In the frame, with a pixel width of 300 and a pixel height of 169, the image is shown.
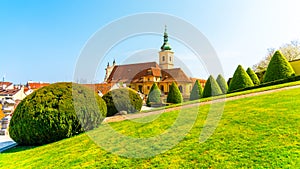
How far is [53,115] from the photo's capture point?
786 centimetres

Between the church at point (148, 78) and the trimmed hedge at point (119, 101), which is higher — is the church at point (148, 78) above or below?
above

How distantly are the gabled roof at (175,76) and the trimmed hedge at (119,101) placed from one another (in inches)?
1481

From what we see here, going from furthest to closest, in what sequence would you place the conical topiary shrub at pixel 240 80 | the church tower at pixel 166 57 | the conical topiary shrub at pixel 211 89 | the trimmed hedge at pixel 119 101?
the church tower at pixel 166 57, the conical topiary shrub at pixel 211 89, the conical topiary shrub at pixel 240 80, the trimmed hedge at pixel 119 101

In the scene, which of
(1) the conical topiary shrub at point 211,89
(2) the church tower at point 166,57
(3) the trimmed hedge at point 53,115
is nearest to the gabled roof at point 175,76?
(2) the church tower at point 166,57

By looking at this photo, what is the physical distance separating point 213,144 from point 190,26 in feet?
11.3

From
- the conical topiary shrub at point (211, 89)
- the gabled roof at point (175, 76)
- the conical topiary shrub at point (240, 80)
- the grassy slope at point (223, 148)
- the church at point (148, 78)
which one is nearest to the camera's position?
the grassy slope at point (223, 148)

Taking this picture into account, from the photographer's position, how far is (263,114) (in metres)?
6.04

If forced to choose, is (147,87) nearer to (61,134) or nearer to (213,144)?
(61,134)

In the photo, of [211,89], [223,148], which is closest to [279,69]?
[211,89]

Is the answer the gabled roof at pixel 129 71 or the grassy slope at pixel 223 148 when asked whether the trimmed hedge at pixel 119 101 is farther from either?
the gabled roof at pixel 129 71

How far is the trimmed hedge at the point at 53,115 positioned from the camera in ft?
25.9

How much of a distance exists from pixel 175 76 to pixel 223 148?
168ft

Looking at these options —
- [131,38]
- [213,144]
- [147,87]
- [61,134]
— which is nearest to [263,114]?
[213,144]

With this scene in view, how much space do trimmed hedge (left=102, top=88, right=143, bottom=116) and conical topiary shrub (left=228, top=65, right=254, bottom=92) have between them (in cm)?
876
